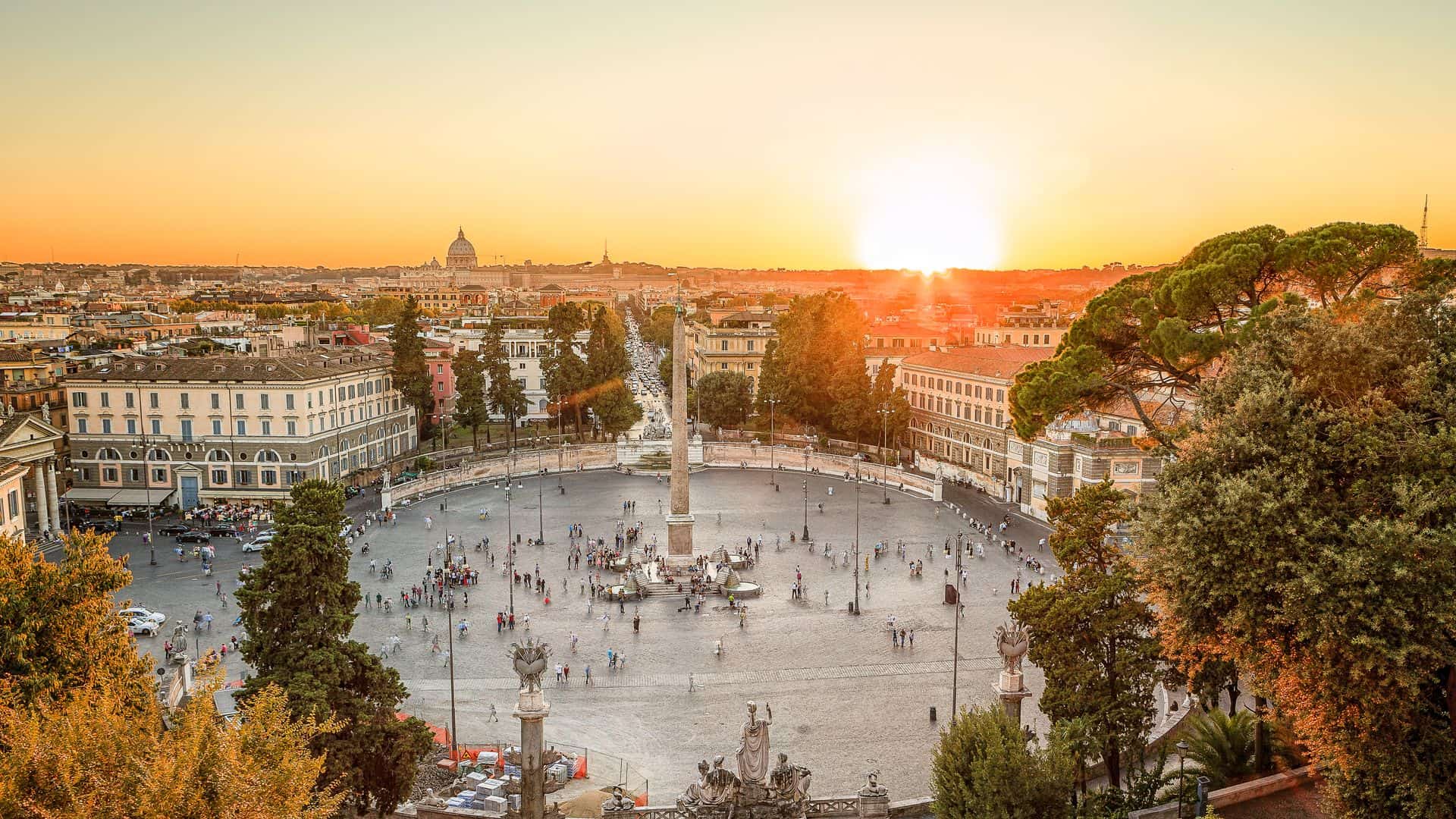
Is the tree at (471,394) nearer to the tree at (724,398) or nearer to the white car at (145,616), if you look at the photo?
the tree at (724,398)

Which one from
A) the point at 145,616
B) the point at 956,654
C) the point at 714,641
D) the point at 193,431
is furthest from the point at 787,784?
the point at 193,431

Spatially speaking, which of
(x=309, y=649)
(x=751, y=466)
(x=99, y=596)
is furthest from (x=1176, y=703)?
(x=751, y=466)

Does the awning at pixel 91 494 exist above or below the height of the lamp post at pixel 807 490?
above

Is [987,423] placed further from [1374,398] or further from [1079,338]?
[1374,398]

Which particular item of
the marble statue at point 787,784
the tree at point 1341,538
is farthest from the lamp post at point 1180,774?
the marble statue at point 787,784

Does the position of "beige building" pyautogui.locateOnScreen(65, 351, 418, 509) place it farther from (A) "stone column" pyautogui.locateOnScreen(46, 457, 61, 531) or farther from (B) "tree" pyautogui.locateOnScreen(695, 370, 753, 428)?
(B) "tree" pyautogui.locateOnScreen(695, 370, 753, 428)
